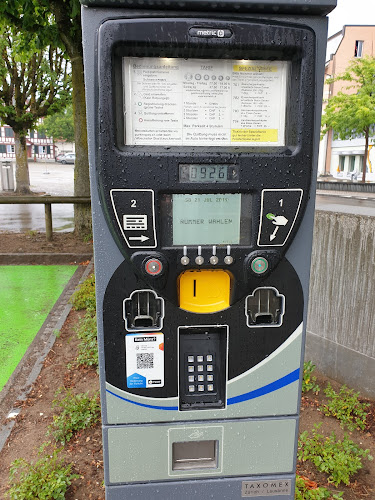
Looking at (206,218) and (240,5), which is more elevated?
(240,5)

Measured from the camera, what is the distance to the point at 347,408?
2799mm

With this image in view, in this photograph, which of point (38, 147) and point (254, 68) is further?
point (38, 147)

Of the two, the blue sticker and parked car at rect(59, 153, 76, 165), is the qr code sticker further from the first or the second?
parked car at rect(59, 153, 76, 165)

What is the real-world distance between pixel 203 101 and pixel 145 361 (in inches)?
33.5

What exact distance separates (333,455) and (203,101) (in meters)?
2.01

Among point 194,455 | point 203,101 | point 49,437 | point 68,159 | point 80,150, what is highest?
point 203,101

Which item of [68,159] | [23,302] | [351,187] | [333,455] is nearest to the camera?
[333,455]

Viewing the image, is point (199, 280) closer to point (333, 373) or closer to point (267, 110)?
point (267, 110)

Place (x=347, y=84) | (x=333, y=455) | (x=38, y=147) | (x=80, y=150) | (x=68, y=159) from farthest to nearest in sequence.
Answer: (x=38, y=147) < (x=68, y=159) < (x=347, y=84) < (x=80, y=150) < (x=333, y=455)

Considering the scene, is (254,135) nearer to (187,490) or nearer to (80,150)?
(187,490)

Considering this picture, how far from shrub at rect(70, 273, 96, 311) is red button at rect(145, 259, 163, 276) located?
9.95ft

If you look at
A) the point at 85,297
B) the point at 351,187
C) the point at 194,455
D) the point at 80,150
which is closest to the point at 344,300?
the point at 194,455

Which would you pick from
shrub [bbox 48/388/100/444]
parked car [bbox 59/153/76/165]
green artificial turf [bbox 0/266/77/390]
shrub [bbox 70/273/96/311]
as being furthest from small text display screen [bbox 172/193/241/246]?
parked car [bbox 59/153/76/165]

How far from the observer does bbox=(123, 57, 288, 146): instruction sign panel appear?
1.34 m
